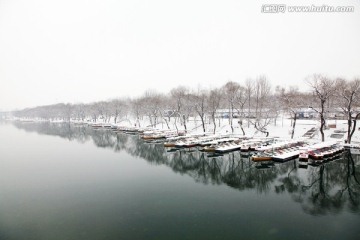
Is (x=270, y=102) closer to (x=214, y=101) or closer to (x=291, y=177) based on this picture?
(x=214, y=101)

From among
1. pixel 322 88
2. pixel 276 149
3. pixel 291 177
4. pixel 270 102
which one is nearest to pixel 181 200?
pixel 291 177

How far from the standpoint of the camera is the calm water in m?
19.8

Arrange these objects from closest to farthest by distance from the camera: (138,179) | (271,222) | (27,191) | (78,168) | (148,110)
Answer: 1. (271,222)
2. (27,191)
3. (138,179)
4. (78,168)
5. (148,110)

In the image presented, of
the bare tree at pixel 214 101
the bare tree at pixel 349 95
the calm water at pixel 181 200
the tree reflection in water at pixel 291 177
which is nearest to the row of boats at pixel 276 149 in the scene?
the tree reflection in water at pixel 291 177

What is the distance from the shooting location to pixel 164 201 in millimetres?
26328

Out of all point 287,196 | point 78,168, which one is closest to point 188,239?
point 287,196

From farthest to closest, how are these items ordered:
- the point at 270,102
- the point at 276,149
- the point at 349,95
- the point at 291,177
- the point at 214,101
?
the point at 214,101 < the point at 270,102 < the point at 349,95 < the point at 276,149 < the point at 291,177

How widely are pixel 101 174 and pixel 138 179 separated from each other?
707 centimetres

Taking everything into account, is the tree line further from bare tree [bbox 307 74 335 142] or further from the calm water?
the calm water

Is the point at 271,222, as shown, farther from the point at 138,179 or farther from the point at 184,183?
the point at 138,179

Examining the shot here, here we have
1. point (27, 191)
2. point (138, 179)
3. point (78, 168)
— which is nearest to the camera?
point (27, 191)

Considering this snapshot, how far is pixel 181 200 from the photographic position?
26.5m

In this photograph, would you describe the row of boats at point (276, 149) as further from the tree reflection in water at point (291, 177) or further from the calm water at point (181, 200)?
the calm water at point (181, 200)

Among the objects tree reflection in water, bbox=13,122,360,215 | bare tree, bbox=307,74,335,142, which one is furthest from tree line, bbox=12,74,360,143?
tree reflection in water, bbox=13,122,360,215
